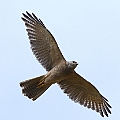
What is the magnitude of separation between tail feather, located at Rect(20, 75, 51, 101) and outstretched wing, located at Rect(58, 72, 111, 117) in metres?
0.87

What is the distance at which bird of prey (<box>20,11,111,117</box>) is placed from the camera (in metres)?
16.6

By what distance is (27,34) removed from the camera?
17422 mm

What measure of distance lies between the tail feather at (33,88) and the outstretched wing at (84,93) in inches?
34.1

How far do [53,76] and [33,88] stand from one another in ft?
3.36

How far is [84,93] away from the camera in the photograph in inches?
709

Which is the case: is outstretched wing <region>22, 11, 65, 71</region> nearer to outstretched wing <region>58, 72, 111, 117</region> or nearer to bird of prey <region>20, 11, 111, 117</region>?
bird of prey <region>20, 11, 111, 117</region>

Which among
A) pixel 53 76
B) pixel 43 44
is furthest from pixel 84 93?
pixel 43 44

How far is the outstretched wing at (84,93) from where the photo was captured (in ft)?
57.5

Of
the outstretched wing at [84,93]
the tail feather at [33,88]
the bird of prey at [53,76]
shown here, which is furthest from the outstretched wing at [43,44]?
the outstretched wing at [84,93]

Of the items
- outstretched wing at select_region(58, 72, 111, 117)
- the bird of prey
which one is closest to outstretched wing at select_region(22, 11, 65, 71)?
the bird of prey

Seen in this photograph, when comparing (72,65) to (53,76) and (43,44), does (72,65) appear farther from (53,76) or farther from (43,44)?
(43,44)

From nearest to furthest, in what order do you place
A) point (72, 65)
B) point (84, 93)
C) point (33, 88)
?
point (72, 65) < point (33, 88) < point (84, 93)

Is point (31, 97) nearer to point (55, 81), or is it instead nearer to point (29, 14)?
point (55, 81)

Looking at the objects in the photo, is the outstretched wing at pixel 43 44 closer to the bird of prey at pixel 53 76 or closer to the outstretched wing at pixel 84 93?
the bird of prey at pixel 53 76
